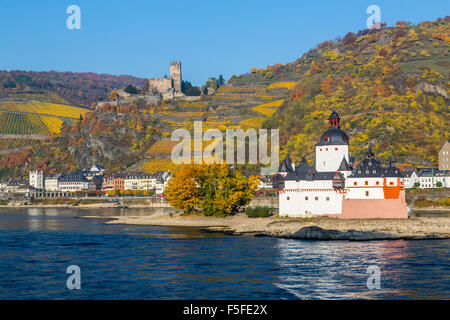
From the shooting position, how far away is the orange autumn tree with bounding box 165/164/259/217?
84375mm

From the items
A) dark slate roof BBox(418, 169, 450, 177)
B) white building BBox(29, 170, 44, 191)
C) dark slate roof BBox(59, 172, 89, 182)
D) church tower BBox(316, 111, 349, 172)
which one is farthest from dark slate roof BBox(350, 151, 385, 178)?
white building BBox(29, 170, 44, 191)

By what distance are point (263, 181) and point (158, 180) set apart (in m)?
30.3

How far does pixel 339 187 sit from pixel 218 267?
30.1m

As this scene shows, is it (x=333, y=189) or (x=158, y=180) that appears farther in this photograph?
(x=158, y=180)

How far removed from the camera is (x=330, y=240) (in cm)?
6266

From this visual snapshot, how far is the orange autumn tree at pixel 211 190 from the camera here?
8438 cm

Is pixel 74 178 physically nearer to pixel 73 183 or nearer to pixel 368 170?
pixel 73 183

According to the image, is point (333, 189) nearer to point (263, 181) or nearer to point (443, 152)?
point (443, 152)

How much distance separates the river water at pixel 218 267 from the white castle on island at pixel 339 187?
10.6 meters

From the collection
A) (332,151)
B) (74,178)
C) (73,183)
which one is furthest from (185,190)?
(74,178)

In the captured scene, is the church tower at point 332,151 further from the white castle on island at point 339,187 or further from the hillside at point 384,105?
the hillside at point 384,105

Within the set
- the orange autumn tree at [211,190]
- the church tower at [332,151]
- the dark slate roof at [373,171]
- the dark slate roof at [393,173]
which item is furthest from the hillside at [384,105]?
the dark slate roof at [393,173]

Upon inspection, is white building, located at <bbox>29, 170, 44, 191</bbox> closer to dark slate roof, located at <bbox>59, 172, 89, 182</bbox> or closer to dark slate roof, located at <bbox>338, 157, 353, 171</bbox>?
dark slate roof, located at <bbox>59, 172, 89, 182</bbox>
